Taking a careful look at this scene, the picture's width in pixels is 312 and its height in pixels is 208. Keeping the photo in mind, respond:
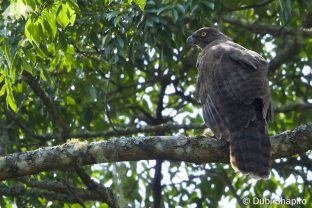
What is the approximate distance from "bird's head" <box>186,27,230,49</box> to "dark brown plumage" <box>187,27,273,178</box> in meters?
1.11

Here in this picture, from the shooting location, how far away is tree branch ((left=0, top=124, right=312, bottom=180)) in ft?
18.5

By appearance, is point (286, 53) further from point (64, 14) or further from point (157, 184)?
point (64, 14)

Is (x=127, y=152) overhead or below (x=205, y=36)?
below

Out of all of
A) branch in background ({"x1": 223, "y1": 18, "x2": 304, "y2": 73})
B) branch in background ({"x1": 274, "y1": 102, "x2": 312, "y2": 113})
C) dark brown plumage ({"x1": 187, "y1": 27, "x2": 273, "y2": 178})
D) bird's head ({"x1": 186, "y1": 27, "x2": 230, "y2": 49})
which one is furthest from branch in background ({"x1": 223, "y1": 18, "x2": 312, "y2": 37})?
dark brown plumage ({"x1": 187, "y1": 27, "x2": 273, "y2": 178})

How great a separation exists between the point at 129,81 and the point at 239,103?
352 cm

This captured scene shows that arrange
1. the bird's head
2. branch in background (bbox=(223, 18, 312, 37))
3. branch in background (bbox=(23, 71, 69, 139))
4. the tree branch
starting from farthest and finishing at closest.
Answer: branch in background (bbox=(223, 18, 312, 37)) → the bird's head → branch in background (bbox=(23, 71, 69, 139)) → the tree branch

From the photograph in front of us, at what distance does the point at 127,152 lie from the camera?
565 cm

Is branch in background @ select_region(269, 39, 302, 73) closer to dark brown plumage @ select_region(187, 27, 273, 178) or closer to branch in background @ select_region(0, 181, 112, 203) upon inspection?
dark brown plumage @ select_region(187, 27, 273, 178)

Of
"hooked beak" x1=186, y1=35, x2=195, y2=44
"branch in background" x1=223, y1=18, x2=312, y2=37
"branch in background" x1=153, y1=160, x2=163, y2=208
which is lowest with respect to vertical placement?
"branch in background" x1=153, y1=160, x2=163, y2=208

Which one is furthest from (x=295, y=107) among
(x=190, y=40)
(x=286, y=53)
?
(x=190, y=40)

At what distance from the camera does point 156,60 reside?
9188mm

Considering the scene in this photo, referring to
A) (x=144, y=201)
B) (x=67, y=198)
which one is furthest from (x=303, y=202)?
(x=67, y=198)

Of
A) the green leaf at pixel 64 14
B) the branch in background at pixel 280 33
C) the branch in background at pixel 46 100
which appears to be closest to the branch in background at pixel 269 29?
the branch in background at pixel 280 33

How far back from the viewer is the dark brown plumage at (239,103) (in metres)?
5.80
